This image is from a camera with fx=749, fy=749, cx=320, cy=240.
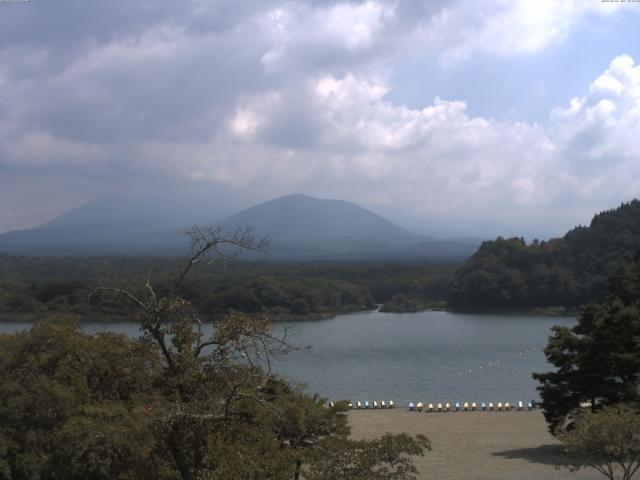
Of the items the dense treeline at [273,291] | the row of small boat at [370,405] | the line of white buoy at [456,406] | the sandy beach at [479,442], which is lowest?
the row of small boat at [370,405]

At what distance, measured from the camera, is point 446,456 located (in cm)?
1273

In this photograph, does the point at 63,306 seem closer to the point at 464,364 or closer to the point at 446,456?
the point at 464,364

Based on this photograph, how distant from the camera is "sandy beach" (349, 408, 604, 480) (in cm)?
1127

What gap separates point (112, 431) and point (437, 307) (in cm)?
4977

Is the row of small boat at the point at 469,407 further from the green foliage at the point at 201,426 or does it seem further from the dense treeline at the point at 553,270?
the dense treeline at the point at 553,270

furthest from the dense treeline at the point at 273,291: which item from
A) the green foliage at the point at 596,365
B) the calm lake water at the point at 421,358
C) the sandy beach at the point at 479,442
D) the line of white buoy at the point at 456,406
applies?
the green foliage at the point at 596,365

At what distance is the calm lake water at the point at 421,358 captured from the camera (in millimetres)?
22766

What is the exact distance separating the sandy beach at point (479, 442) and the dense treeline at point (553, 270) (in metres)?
33.3

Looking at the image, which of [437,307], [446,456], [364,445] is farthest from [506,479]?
[437,307]

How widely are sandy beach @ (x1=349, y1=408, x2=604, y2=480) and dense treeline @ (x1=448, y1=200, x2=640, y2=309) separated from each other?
3330 centimetres

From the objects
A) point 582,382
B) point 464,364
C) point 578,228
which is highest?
point 578,228

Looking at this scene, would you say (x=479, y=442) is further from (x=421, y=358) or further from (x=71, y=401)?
(x=421, y=358)

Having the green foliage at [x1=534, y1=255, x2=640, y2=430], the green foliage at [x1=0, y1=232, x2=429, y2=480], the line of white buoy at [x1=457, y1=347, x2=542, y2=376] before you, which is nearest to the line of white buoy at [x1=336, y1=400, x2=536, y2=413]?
the green foliage at [x1=534, y1=255, x2=640, y2=430]

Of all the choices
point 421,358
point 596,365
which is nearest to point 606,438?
point 596,365
